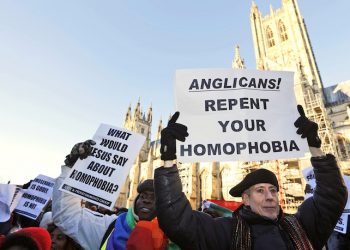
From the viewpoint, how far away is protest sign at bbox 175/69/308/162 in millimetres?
2457

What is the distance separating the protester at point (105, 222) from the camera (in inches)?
84.9

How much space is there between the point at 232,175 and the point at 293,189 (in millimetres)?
6639

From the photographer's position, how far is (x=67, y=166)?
3104 millimetres

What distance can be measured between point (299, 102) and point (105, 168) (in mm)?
23781

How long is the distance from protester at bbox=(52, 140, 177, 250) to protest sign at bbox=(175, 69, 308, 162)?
0.70 m

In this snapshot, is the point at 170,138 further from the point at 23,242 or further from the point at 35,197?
the point at 35,197

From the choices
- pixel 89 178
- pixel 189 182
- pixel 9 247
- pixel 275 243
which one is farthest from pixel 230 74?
pixel 189 182

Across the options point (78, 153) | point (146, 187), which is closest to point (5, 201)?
point (78, 153)

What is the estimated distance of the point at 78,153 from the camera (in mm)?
3139

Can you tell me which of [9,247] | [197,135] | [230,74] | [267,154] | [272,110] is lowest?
[9,247]

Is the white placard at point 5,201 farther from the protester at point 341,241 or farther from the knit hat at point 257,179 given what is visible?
the protester at point 341,241

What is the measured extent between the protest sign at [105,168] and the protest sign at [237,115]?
1220mm

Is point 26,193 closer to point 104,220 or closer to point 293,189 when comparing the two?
point 104,220

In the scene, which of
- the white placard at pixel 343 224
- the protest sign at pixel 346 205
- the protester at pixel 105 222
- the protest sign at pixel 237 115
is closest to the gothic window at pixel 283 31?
the protest sign at pixel 346 205
